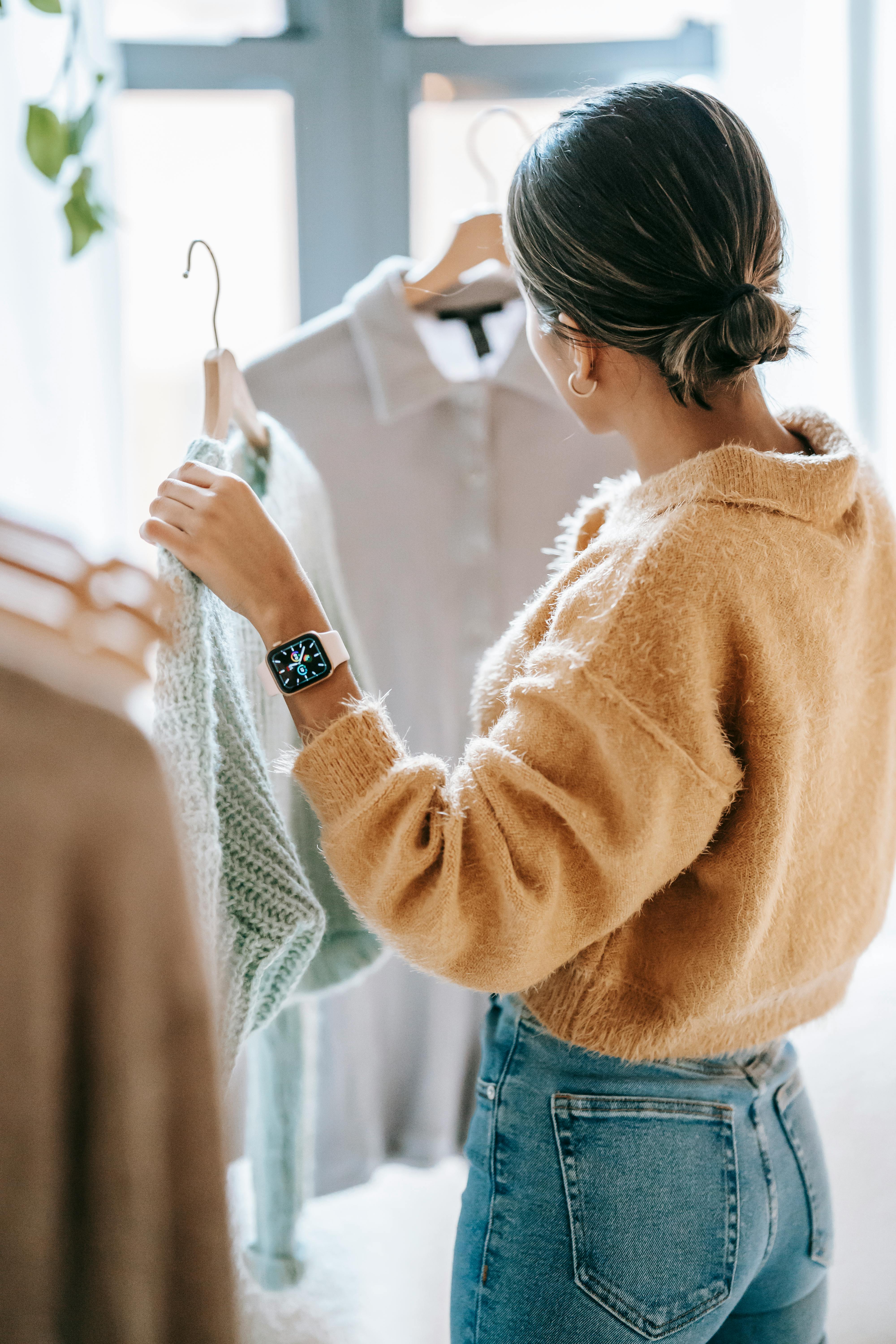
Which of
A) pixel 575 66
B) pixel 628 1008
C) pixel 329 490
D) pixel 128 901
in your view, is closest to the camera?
pixel 128 901

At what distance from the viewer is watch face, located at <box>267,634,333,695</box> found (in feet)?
→ 1.95

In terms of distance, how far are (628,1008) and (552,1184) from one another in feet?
0.42

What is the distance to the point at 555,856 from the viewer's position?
1.85ft

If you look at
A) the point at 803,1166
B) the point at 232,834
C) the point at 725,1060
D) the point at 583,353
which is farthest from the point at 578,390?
the point at 803,1166

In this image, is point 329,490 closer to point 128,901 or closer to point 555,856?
point 555,856

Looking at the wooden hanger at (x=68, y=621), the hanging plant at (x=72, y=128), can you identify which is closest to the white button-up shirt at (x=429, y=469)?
the hanging plant at (x=72, y=128)

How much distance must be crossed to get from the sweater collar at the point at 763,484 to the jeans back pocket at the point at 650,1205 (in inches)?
15.4

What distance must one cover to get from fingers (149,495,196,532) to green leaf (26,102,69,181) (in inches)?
19.9

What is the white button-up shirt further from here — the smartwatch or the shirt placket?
the smartwatch

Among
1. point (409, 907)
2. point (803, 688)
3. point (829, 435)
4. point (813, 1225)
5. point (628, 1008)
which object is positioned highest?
point (829, 435)

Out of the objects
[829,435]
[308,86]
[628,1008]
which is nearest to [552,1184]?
[628,1008]

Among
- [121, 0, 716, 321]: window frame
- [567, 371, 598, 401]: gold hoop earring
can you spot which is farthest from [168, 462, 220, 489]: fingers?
[121, 0, 716, 321]: window frame

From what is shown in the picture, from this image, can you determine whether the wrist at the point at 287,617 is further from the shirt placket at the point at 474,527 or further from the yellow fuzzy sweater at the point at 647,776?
the shirt placket at the point at 474,527

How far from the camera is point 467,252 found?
3.16 feet
